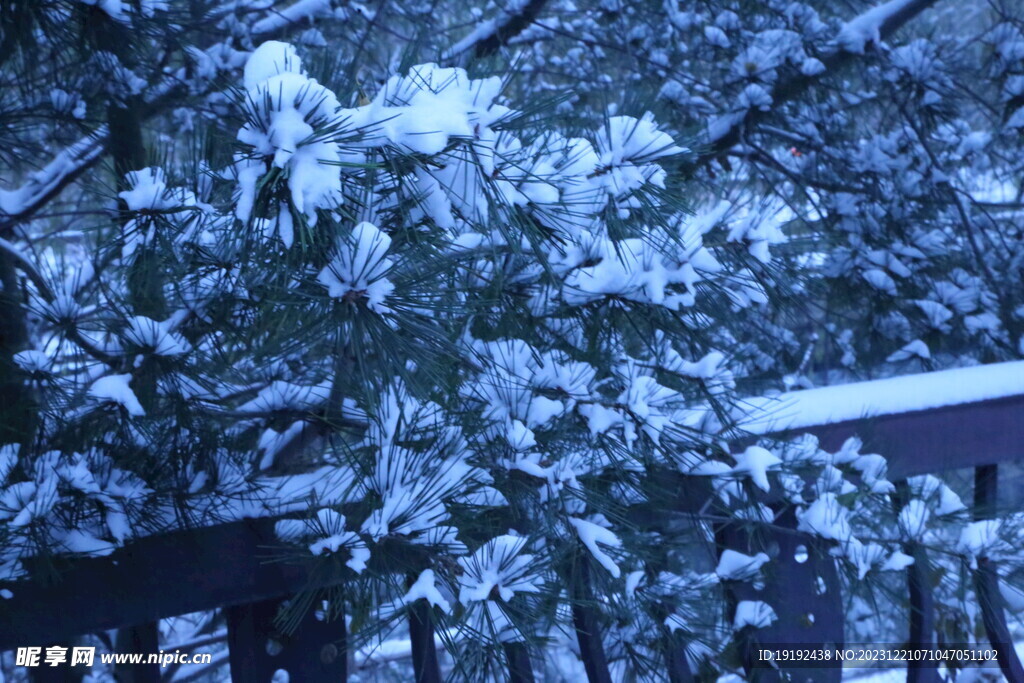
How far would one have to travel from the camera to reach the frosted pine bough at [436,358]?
67cm

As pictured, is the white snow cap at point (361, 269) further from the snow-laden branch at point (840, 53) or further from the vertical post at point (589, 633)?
the snow-laden branch at point (840, 53)

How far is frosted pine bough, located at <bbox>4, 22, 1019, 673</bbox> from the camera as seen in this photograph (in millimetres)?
670

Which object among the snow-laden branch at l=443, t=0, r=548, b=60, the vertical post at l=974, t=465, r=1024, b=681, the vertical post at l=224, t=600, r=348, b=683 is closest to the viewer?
the vertical post at l=224, t=600, r=348, b=683

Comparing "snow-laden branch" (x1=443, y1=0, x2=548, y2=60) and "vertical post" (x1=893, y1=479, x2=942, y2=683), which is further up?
"snow-laden branch" (x1=443, y1=0, x2=548, y2=60)

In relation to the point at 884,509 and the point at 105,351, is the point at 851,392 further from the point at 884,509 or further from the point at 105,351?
the point at 105,351

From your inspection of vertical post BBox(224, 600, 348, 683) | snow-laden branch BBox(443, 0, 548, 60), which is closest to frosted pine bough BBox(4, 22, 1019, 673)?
vertical post BBox(224, 600, 348, 683)

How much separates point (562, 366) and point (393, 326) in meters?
0.41

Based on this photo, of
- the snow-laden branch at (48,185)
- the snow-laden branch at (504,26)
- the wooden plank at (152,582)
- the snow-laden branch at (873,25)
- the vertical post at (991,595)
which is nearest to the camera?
the wooden plank at (152,582)

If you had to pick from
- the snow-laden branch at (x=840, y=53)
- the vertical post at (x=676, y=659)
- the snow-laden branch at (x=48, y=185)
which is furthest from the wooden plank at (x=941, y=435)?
the snow-laden branch at (x=48, y=185)

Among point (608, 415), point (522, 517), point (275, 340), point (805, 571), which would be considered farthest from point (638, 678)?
point (275, 340)

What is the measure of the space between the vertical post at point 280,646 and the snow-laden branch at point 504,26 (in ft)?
4.10

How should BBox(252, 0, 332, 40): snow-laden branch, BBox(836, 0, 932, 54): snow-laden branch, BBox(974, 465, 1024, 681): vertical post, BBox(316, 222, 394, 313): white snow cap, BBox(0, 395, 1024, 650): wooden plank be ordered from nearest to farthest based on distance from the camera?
BBox(316, 222, 394, 313): white snow cap → BBox(0, 395, 1024, 650): wooden plank → BBox(974, 465, 1024, 681): vertical post → BBox(252, 0, 332, 40): snow-laden branch → BBox(836, 0, 932, 54): snow-laden branch

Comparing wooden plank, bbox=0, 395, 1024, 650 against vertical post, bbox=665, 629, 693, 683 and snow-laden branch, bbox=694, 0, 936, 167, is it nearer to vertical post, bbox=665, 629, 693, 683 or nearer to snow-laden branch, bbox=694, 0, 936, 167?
vertical post, bbox=665, 629, 693, 683

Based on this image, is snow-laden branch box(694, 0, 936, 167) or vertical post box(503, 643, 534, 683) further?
snow-laden branch box(694, 0, 936, 167)
